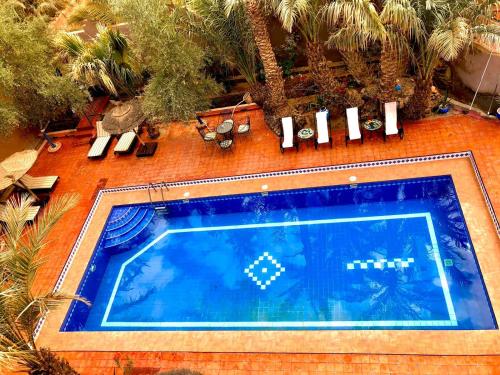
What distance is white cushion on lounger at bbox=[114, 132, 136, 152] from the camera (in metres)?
14.2

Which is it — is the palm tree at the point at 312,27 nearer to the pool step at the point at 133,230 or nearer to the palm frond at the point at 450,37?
the palm frond at the point at 450,37

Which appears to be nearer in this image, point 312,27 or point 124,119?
point 312,27

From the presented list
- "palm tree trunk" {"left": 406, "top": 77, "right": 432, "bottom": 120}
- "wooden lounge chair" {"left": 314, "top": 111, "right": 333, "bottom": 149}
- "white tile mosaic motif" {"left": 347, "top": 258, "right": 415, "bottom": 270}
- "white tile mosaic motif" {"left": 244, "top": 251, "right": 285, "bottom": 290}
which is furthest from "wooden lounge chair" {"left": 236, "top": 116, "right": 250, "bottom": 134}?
"white tile mosaic motif" {"left": 347, "top": 258, "right": 415, "bottom": 270}

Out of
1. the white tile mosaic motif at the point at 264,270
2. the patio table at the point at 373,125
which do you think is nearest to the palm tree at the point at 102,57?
the white tile mosaic motif at the point at 264,270

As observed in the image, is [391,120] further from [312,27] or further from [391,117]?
[312,27]

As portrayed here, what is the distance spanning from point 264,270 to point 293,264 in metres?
0.78

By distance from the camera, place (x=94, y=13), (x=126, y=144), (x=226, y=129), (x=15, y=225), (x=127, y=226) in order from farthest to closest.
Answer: (x=94, y=13) → (x=126, y=144) → (x=226, y=129) → (x=127, y=226) → (x=15, y=225)

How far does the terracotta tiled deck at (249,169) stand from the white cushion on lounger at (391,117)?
1.25 feet

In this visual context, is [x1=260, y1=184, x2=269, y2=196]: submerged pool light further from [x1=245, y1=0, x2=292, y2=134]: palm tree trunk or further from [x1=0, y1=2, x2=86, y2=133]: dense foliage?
[x1=0, y1=2, x2=86, y2=133]: dense foliage

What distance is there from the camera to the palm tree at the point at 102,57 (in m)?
12.8

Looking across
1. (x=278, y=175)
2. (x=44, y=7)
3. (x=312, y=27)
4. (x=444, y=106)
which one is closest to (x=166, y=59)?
(x=312, y=27)

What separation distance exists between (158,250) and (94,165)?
16.7ft

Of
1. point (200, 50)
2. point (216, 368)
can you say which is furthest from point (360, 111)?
point (216, 368)

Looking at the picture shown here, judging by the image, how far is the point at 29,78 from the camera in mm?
13438
